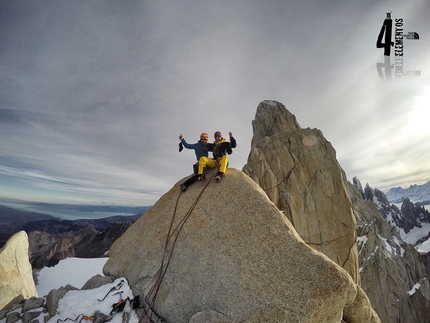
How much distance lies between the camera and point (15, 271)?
45.6 feet

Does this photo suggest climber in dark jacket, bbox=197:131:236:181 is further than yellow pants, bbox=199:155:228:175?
Yes

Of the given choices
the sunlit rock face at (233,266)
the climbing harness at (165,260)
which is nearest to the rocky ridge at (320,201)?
the climbing harness at (165,260)

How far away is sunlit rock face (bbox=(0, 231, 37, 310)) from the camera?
41.2ft

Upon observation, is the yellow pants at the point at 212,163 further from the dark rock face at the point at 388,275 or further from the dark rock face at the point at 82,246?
the dark rock face at the point at 82,246

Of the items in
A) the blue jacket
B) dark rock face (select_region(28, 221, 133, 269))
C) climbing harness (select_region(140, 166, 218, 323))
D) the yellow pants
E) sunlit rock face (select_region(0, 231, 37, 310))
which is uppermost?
the blue jacket

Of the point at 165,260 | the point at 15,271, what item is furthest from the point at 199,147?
the point at 15,271

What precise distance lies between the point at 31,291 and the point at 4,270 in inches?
113

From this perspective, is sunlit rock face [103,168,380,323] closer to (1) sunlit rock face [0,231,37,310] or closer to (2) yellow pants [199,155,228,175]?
(2) yellow pants [199,155,228,175]

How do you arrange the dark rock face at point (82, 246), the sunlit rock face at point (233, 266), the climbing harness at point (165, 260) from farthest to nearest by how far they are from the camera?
the dark rock face at point (82, 246)
the climbing harness at point (165, 260)
the sunlit rock face at point (233, 266)

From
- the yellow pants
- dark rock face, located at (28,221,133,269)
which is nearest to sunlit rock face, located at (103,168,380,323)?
the yellow pants

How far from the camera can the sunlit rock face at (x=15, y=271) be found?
41.2 feet

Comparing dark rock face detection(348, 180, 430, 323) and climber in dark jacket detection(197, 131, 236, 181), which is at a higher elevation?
climber in dark jacket detection(197, 131, 236, 181)

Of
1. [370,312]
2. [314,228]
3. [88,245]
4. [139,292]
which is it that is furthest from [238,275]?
[88,245]

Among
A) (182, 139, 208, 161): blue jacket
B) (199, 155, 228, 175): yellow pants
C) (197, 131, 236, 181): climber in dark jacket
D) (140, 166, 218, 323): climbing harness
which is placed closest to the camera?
(140, 166, 218, 323): climbing harness
